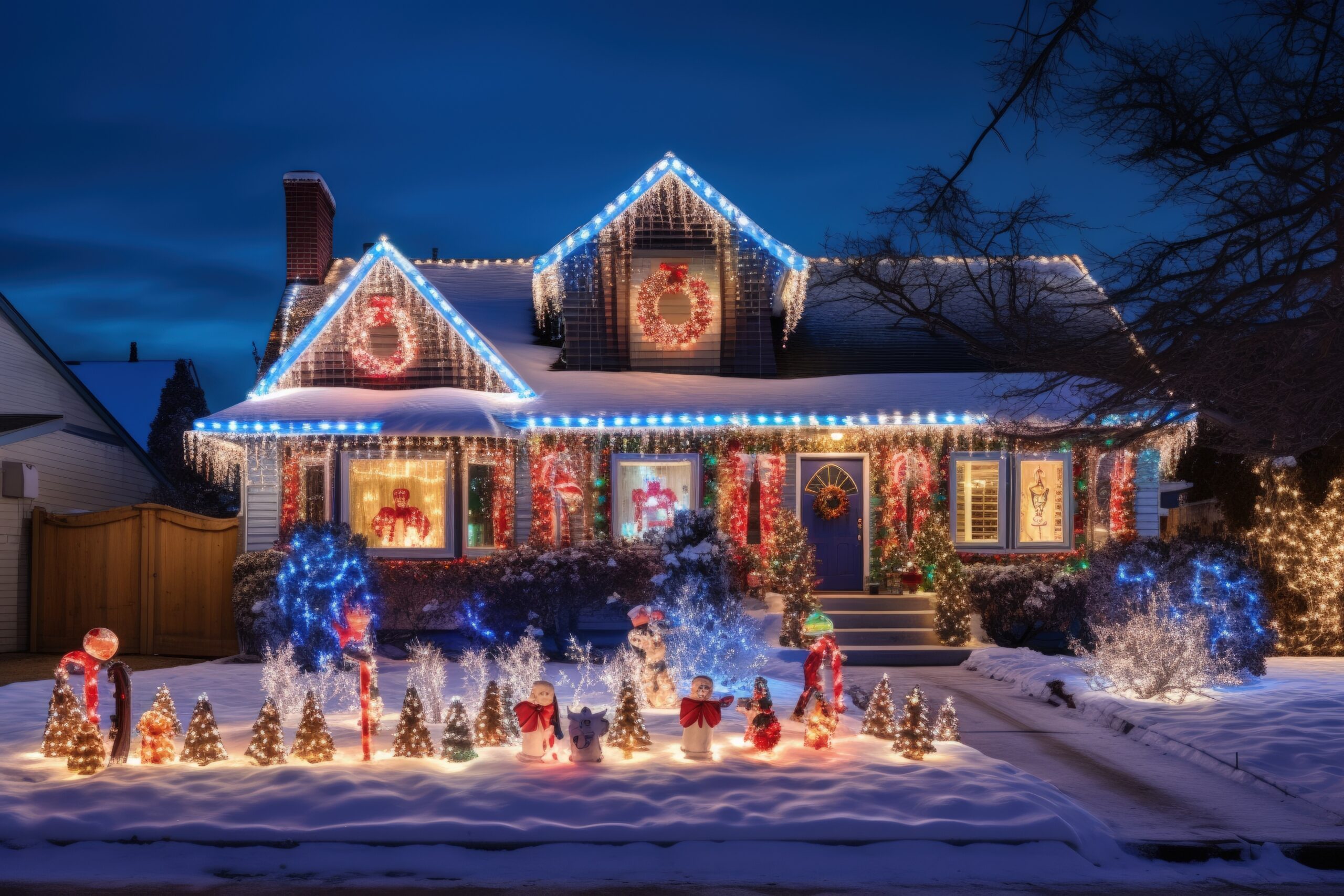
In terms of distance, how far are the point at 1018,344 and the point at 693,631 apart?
4308 millimetres

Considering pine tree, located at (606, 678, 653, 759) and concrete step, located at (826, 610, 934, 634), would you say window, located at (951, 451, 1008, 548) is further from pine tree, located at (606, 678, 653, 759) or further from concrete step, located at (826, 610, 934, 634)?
pine tree, located at (606, 678, 653, 759)

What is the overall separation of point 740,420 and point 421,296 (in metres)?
4.93

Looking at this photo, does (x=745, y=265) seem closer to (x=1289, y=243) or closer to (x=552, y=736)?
(x=1289, y=243)

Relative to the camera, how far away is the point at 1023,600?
50.4 feet

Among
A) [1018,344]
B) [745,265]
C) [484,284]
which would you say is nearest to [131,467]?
[484,284]

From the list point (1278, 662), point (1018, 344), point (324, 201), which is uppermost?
point (324, 201)

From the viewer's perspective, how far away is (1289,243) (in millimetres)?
8492

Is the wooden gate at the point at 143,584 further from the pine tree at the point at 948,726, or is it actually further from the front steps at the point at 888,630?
the pine tree at the point at 948,726

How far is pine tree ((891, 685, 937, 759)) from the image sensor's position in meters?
7.67

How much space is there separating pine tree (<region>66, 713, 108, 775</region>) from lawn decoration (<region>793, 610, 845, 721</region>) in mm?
4832

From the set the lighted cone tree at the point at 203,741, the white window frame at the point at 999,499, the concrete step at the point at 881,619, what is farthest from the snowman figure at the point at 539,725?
the white window frame at the point at 999,499

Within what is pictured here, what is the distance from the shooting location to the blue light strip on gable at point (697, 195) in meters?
17.0

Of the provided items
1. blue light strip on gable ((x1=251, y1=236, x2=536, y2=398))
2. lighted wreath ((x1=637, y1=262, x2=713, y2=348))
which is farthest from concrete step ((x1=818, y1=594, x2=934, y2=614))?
blue light strip on gable ((x1=251, y1=236, x2=536, y2=398))

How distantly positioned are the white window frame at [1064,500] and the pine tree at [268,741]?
1221 cm
